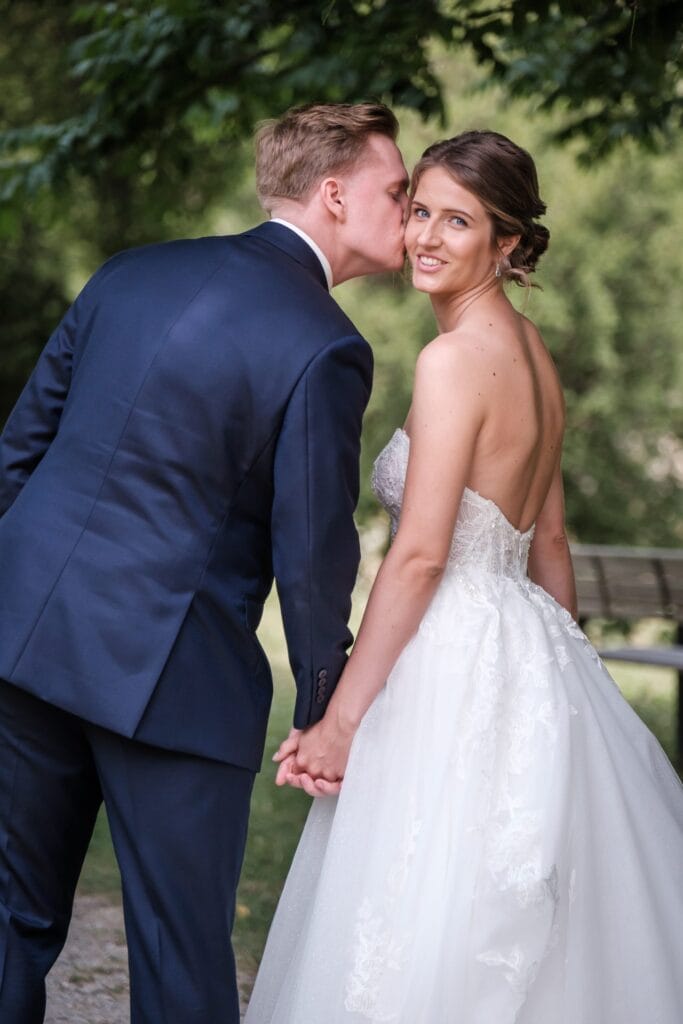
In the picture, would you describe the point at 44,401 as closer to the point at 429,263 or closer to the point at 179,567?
the point at 179,567

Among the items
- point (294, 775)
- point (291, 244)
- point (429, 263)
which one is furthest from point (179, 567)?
point (429, 263)

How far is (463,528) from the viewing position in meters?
3.12

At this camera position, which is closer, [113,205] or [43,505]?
[43,505]

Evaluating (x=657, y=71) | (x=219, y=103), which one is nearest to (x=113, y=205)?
(x=219, y=103)

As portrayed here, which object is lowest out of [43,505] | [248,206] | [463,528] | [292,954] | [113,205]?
[292,954]

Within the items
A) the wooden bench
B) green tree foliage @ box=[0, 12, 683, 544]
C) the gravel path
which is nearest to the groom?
the gravel path

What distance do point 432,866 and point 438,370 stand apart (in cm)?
103

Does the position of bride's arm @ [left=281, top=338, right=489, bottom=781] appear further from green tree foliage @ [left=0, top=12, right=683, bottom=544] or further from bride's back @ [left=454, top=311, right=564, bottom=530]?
green tree foliage @ [left=0, top=12, right=683, bottom=544]

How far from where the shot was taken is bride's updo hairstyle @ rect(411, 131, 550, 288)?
10.1 feet

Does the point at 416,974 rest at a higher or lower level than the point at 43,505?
lower

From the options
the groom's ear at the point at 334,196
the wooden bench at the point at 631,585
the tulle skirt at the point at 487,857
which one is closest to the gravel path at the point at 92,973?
the tulle skirt at the point at 487,857

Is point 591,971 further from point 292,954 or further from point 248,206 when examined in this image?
point 248,206

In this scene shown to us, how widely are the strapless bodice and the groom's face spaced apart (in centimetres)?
39

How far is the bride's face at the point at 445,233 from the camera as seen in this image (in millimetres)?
3100
